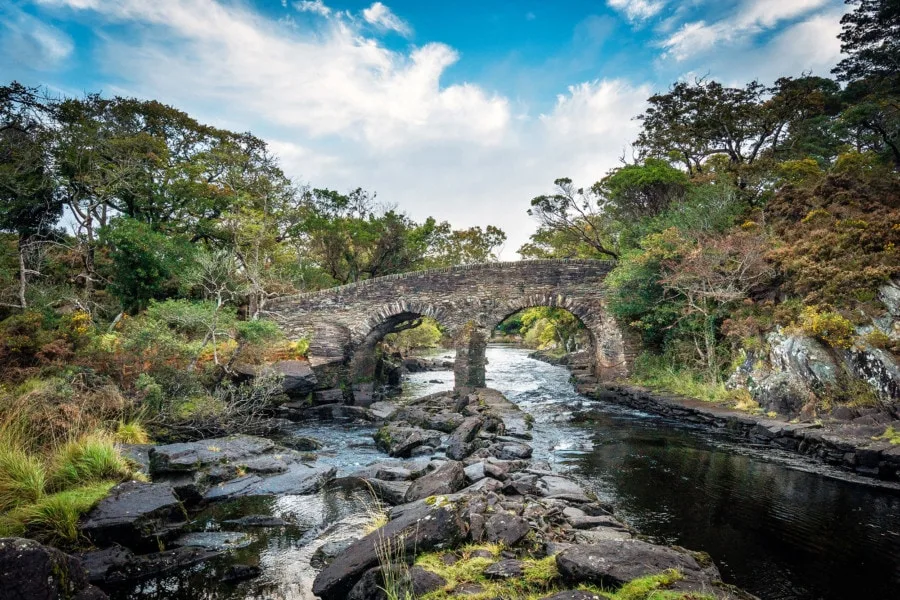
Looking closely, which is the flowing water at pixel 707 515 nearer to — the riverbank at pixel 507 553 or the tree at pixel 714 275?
the riverbank at pixel 507 553

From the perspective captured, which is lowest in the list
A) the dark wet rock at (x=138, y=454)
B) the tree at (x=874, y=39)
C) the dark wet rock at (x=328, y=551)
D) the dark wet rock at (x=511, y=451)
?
the dark wet rock at (x=511, y=451)

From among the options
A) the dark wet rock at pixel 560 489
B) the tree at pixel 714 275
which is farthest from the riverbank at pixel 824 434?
the dark wet rock at pixel 560 489

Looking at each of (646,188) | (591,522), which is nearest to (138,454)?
(591,522)

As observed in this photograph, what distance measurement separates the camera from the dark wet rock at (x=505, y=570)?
12.7ft

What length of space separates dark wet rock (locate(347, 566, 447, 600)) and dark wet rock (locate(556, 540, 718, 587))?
1058 mm

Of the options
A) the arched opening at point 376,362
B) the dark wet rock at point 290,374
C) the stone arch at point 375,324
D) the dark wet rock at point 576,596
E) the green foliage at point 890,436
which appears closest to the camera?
the dark wet rock at point 576,596

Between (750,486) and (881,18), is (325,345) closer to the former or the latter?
(750,486)

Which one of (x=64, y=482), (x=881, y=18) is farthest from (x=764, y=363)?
(x=881, y=18)

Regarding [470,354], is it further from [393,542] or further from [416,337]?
A: [416,337]

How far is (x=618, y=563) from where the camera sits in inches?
147

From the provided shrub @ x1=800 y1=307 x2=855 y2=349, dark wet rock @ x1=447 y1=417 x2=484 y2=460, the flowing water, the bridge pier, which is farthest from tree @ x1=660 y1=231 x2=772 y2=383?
dark wet rock @ x1=447 y1=417 x2=484 y2=460

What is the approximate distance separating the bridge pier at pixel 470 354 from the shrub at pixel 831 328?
1058 cm

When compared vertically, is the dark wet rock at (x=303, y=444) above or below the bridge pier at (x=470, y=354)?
below

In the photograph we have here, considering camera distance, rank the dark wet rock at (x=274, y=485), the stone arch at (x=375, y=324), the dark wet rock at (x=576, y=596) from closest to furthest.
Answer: the dark wet rock at (x=576, y=596) → the dark wet rock at (x=274, y=485) → the stone arch at (x=375, y=324)
